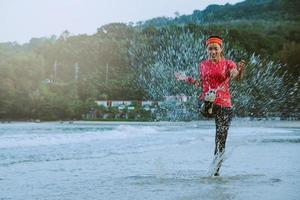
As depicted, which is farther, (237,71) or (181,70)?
(181,70)

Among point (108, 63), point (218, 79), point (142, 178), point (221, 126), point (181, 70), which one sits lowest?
point (142, 178)

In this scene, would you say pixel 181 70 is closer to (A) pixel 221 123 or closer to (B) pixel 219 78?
(A) pixel 221 123

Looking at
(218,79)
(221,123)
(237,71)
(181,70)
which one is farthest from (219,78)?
(181,70)

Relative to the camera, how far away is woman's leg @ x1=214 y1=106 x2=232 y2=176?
8.03 m

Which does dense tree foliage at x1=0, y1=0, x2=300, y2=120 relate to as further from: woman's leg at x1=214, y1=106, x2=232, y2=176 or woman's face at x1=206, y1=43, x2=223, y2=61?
woman's face at x1=206, y1=43, x2=223, y2=61

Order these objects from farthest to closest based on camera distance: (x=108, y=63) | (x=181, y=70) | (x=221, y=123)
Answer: (x=108, y=63) → (x=181, y=70) → (x=221, y=123)

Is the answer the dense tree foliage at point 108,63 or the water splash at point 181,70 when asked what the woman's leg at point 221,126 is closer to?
the water splash at point 181,70

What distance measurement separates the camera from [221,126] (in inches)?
321

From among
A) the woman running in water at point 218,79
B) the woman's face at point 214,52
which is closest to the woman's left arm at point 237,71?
the woman running in water at point 218,79

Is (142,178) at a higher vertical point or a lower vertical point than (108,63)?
lower

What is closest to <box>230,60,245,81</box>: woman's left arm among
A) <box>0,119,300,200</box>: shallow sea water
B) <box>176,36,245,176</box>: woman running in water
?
<box>176,36,245,176</box>: woman running in water

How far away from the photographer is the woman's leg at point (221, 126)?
803 centimetres

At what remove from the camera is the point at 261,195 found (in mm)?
6043

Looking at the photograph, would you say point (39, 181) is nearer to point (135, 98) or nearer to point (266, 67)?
point (266, 67)
